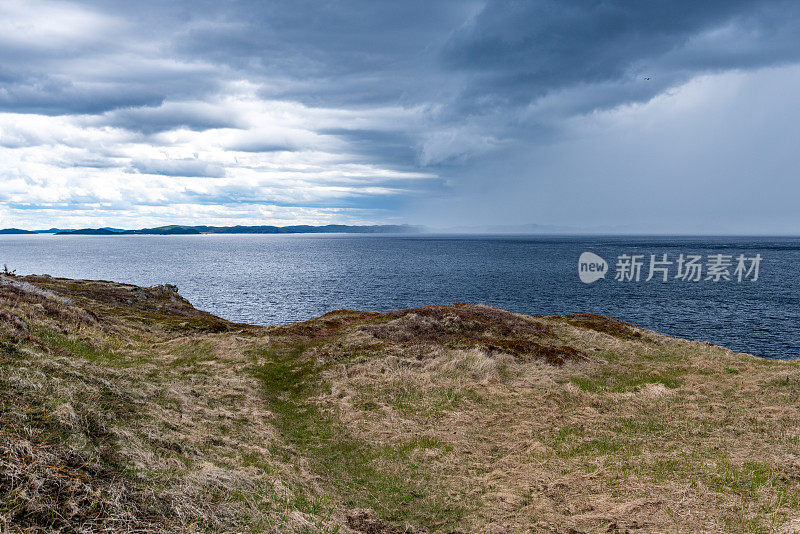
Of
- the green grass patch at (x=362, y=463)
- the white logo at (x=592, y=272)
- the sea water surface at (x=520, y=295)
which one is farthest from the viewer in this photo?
the white logo at (x=592, y=272)

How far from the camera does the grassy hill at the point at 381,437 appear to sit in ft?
31.0

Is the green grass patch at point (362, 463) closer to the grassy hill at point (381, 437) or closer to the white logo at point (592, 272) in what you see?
the grassy hill at point (381, 437)

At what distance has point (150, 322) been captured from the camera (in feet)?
131

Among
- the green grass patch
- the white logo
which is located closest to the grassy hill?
the green grass patch

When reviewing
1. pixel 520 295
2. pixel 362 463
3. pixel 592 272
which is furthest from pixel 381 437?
pixel 592 272

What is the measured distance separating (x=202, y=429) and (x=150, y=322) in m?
30.1

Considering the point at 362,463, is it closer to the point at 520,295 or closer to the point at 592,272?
the point at 520,295

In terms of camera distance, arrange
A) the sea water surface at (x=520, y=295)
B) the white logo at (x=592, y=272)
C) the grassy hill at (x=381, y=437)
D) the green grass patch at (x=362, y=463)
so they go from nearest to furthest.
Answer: the grassy hill at (x=381, y=437), the green grass patch at (x=362, y=463), the sea water surface at (x=520, y=295), the white logo at (x=592, y=272)

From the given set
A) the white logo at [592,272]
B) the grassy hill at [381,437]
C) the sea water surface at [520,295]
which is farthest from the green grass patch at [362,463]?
the white logo at [592,272]

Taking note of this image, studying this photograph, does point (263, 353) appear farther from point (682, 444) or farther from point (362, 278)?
point (362, 278)

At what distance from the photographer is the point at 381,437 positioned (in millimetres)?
16938

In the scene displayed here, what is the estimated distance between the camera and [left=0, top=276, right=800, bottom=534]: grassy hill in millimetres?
9438

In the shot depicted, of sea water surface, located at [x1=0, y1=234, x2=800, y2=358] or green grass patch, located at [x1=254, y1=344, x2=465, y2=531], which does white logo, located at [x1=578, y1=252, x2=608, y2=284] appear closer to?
sea water surface, located at [x1=0, y1=234, x2=800, y2=358]

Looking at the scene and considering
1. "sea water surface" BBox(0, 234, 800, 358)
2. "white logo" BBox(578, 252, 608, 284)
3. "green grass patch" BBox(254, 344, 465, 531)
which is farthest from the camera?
"white logo" BBox(578, 252, 608, 284)
